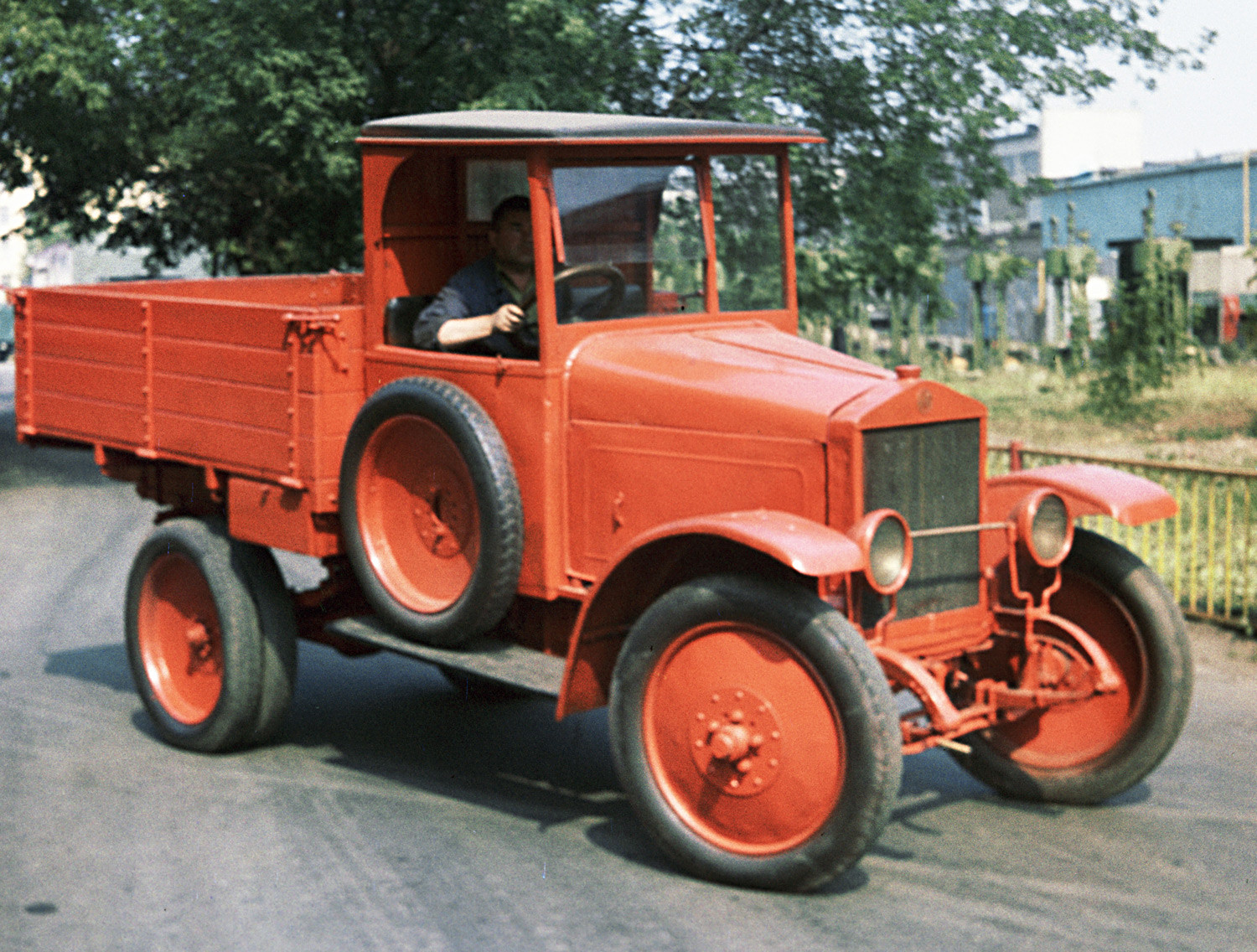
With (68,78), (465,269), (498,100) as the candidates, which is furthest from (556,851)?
(68,78)

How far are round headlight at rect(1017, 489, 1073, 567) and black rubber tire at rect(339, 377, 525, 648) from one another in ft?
5.71

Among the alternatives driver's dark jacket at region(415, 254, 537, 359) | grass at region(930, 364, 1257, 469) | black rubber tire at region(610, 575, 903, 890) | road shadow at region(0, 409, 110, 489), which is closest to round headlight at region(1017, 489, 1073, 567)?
black rubber tire at region(610, 575, 903, 890)

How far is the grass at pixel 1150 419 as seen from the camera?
532 inches

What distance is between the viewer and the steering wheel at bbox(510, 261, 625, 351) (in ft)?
18.2

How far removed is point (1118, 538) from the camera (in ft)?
32.4

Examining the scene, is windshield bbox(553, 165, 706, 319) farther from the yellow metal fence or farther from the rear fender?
the yellow metal fence

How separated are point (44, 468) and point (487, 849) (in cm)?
1421

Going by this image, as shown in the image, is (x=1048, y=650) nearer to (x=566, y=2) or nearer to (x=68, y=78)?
(x=566, y=2)

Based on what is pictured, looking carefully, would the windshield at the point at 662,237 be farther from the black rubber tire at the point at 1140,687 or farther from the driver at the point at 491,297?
the black rubber tire at the point at 1140,687

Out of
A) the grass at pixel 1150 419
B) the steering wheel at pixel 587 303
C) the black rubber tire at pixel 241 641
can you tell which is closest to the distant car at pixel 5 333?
the grass at pixel 1150 419

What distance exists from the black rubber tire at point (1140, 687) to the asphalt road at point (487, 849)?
12cm

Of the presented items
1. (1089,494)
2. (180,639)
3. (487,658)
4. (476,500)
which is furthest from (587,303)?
(180,639)

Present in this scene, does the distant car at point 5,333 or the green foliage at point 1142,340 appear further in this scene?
the distant car at point 5,333

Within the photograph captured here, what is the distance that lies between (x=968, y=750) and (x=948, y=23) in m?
9.99
